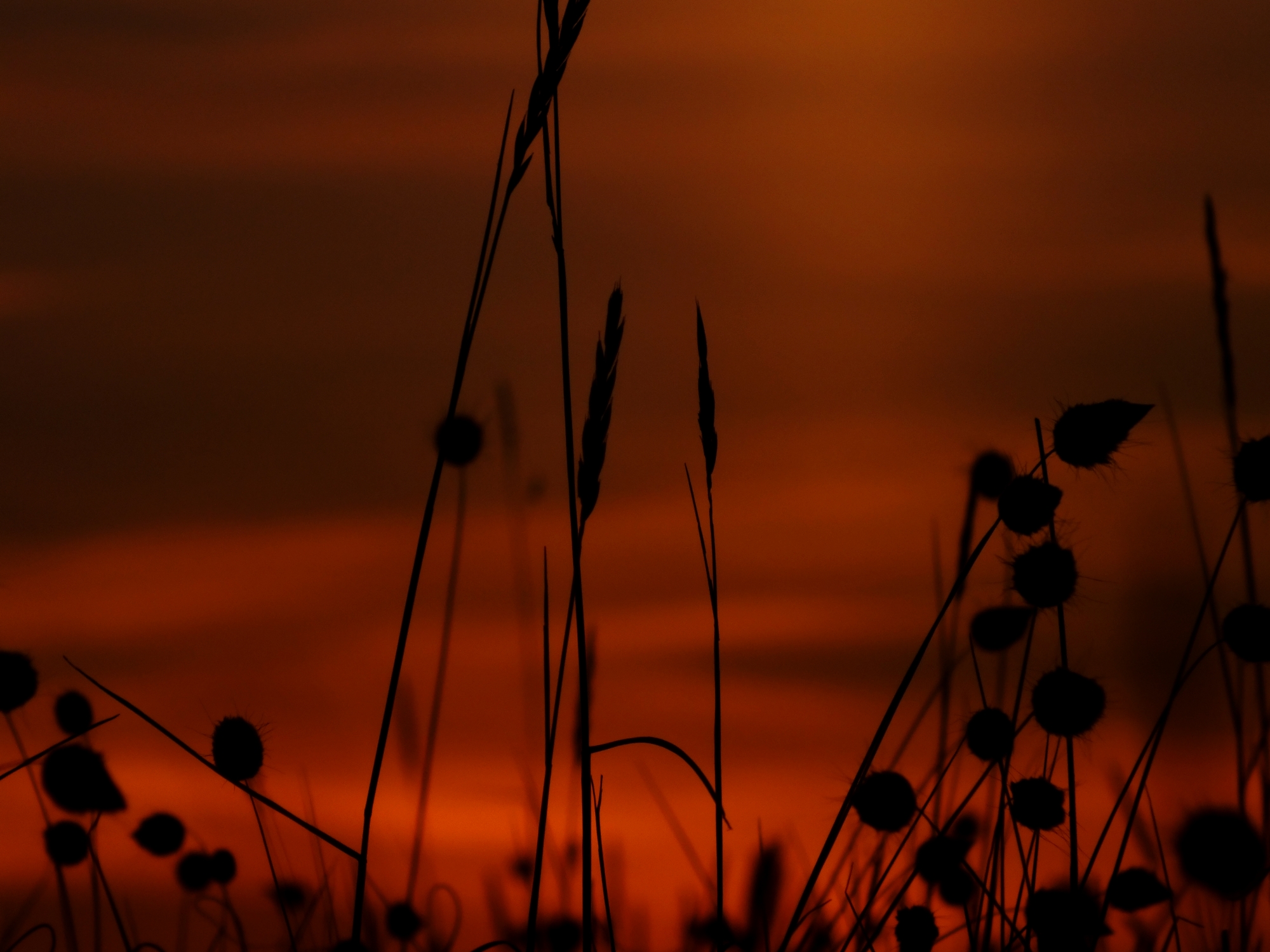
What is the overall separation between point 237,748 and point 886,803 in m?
0.80

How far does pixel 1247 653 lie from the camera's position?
120 centimetres

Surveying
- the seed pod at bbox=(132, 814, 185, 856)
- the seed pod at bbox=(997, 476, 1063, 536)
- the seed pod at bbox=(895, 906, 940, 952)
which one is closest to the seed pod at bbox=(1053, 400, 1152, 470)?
the seed pod at bbox=(997, 476, 1063, 536)

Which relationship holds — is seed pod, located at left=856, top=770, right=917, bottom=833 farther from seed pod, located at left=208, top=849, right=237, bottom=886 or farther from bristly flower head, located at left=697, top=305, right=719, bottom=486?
seed pod, located at left=208, top=849, right=237, bottom=886

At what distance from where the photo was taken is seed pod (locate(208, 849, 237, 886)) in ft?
5.54

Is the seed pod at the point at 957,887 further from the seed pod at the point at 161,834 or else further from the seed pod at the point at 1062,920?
the seed pod at the point at 161,834

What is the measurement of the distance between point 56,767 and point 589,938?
104cm

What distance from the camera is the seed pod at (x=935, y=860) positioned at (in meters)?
1.37

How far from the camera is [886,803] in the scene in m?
1.40

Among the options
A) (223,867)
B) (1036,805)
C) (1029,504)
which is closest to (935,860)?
(1036,805)

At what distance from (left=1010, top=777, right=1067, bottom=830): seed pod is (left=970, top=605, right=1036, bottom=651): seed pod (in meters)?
0.29

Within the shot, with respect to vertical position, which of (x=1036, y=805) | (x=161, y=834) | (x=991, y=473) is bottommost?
(x=161, y=834)

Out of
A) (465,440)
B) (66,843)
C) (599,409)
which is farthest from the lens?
(465,440)

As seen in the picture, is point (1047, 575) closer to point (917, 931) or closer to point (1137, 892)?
point (917, 931)

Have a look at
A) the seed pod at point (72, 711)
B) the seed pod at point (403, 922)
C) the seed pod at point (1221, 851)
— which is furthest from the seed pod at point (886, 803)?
the seed pod at point (72, 711)
